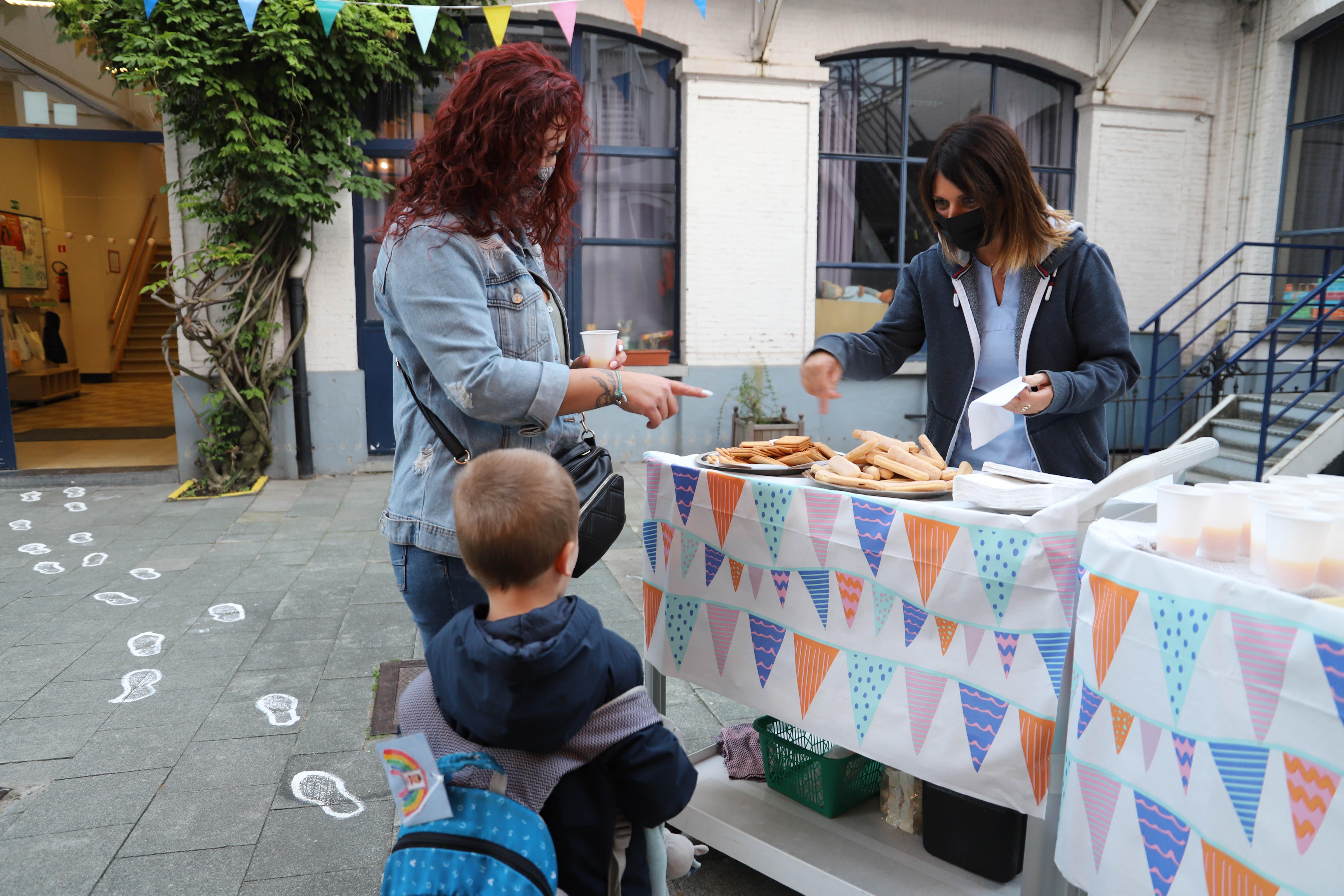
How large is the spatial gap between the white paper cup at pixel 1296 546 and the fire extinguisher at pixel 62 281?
16.6 meters

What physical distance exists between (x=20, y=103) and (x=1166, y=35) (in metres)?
10.5

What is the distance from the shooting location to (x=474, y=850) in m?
1.33

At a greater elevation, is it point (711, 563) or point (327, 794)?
point (711, 563)

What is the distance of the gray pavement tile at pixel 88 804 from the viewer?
8.41 ft

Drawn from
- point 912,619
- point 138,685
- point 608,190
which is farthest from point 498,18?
point 912,619

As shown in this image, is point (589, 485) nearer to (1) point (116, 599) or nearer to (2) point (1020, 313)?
(2) point (1020, 313)

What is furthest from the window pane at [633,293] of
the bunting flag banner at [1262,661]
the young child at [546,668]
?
the bunting flag banner at [1262,661]

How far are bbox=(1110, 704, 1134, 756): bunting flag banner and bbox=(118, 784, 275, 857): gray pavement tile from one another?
2.24m

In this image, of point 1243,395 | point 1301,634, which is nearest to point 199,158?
point 1301,634

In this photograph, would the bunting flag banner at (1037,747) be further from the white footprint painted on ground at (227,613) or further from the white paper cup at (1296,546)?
the white footprint painted on ground at (227,613)

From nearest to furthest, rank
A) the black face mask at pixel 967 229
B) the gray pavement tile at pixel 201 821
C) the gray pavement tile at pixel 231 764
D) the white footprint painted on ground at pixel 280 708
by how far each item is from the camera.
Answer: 1. the black face mask at pixel 967 229
2. the gray pavement tile at pixel 201 821
3. the gray pavement tile at pixel 231 764
4. the white footprint painted on ground at pixel 280 708

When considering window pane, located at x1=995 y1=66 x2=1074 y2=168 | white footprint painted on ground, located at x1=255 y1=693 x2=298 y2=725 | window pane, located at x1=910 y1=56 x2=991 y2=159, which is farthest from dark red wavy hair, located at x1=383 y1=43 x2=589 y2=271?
window pane, located at x1=995 y1=66 x2=1074 y2=168

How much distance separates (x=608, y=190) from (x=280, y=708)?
619 cm

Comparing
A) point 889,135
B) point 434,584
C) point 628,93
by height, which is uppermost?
point 628,93
